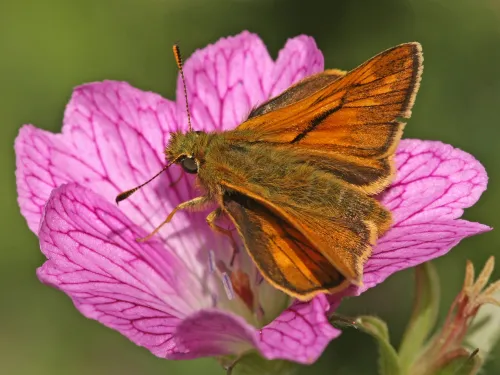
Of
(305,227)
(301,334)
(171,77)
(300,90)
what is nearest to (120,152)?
(300,90)

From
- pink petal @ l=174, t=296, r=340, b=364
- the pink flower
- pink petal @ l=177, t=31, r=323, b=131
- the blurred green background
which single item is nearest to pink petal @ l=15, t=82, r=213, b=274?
the pink flower

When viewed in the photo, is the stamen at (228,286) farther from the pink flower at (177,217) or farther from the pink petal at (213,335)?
the pink petal at (213,335)

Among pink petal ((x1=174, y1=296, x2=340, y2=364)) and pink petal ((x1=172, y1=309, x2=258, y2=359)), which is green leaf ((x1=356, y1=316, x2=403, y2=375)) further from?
pink petal ((x1=172, y1=309, x2=258, y2=359))

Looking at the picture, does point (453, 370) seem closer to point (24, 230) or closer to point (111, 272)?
point (111, 272)

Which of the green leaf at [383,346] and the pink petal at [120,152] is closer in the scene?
the green leaf at [383,346]

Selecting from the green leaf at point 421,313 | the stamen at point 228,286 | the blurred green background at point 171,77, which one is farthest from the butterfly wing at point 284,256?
the blurred green background at point 171,77

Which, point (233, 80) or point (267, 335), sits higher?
point (233, 80)

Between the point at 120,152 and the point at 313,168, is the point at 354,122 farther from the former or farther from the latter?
the point at 120,152
